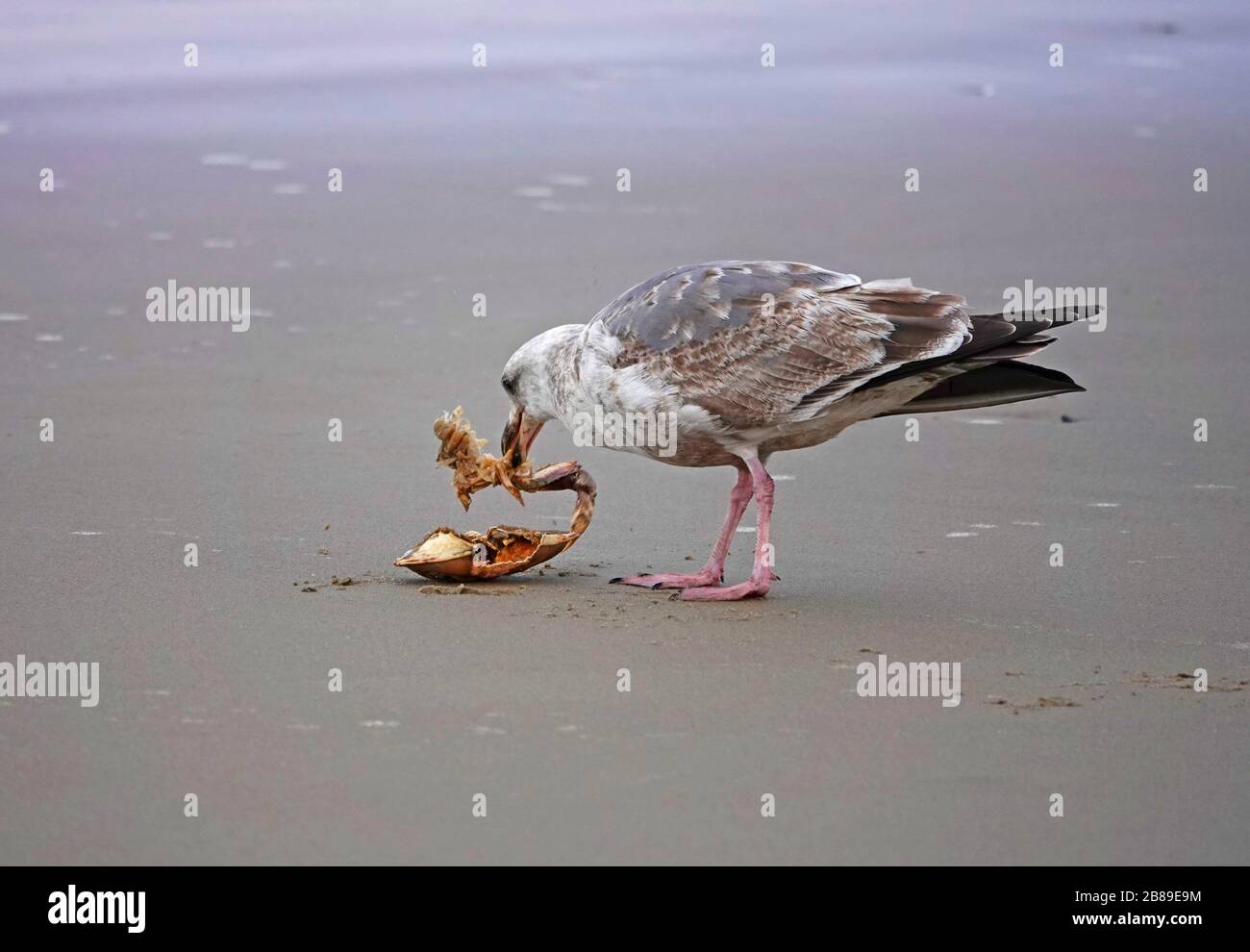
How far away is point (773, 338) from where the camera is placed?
21.6ft

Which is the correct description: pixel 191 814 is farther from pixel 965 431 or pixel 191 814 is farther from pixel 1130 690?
pixel 965 431

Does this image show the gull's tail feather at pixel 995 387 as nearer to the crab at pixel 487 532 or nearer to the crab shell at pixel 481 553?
the crab at pixel 487 532

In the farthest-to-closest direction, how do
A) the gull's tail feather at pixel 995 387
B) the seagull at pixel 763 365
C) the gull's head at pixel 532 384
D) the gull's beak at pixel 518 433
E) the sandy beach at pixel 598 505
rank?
the gull's beak at pixel 518 433 < the gull's head at pixel 532 384 < the gull's tail feather at pixel 995 387 < the seagull at pixel 763 365 < the sandy beach at pixel 598 505

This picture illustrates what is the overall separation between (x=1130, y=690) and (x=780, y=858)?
1753 millimetres

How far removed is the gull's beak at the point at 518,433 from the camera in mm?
7152

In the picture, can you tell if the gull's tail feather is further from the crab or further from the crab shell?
the crab shell

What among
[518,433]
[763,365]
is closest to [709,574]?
[763,365]

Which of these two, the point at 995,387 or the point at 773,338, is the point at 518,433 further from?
the point at 995,387

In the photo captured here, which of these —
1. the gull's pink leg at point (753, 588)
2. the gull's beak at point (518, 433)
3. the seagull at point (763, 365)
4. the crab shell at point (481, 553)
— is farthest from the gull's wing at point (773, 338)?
the crab shell at point (481, 553)

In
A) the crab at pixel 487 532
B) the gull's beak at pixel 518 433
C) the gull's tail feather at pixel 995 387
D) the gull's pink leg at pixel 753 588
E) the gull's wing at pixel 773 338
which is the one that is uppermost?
the gull's wing at pixel 773 338

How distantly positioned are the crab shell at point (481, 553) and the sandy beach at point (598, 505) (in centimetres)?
10

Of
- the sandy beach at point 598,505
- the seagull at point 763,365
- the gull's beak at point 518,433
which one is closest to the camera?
the sandy beach at point 598,505

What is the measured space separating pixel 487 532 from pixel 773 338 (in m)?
1.35

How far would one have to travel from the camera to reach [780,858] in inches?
163
